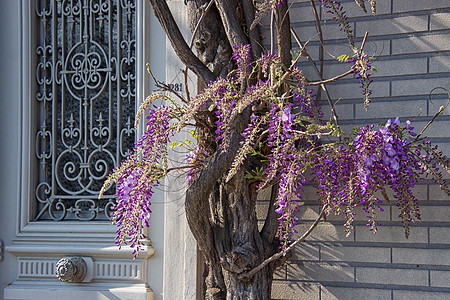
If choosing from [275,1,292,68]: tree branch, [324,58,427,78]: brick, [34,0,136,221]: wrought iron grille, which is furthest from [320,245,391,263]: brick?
[34,0,136,221]: wrought iron grille

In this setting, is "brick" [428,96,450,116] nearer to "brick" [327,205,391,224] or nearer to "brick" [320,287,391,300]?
"brick" [327,205,391,224]

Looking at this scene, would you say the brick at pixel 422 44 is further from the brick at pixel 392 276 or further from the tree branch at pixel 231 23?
the brick at pixel 392 276

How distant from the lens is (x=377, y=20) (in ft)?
10.8

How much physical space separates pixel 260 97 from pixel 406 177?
783 mm

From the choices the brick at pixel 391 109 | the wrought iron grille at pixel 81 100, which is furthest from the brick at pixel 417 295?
the wrought iron grille at pixel 81 100

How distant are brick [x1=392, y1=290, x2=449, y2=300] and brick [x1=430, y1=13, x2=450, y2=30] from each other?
143 cm

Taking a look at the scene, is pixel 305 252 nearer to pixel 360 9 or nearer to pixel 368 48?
pixel 368 48

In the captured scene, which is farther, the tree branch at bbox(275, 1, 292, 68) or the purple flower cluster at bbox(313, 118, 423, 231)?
the tree branch at bbox(275, 1, 292, 68)

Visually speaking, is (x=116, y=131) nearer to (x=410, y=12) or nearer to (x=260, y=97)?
(x=260, y=97)

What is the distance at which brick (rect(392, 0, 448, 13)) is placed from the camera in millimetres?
3164

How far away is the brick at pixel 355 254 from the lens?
3.16m

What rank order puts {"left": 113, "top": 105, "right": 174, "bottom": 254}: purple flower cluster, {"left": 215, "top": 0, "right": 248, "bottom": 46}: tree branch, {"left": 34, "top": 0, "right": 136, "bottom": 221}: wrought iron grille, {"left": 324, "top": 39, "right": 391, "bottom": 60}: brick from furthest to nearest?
{"left": 34, "top": 0, "right": 136, "bottom": 221}: wrought iron grille, {"left": 324, "top": 39, "right": 391, "bottom": 60}: brick, {"left": 215, "top": 0, "right": 248, "bottom": 46}: tree branch, {"left": 113, "top": 105, "right": 174, "bottom": 254}: purple flower cluster

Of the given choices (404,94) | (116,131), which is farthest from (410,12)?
(116,131)

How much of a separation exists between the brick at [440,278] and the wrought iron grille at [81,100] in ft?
6.78
